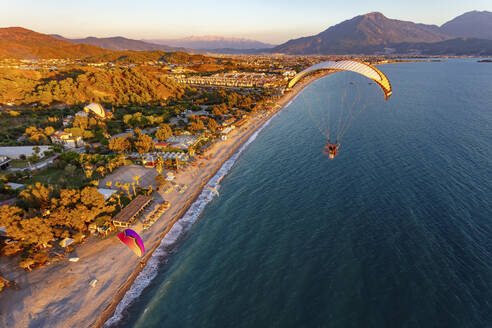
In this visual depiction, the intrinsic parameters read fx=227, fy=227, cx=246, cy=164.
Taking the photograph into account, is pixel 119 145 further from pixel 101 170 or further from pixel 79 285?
pixel 79 285

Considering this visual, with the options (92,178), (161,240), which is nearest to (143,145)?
(92,178)

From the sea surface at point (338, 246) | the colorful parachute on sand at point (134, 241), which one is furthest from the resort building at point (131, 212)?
the sea surface at point (338, 246)

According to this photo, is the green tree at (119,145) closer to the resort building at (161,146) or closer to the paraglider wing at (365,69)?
the resort building at (161,146)

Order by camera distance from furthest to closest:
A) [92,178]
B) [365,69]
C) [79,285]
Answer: [92,178] → [365,69] → [79,285]

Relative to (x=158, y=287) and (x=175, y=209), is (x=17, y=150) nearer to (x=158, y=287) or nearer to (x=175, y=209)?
(x=175, y=209)

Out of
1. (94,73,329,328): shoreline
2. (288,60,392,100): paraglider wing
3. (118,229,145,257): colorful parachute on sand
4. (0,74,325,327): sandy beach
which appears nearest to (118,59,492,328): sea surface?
(94,73,329,328): shoreline

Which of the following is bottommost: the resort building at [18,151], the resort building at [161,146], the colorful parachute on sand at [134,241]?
the colorful parachute on sand at [134,241]
